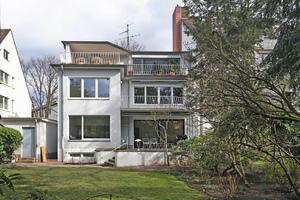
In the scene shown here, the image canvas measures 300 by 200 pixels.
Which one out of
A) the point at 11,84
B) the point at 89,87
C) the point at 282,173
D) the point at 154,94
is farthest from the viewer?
the point at 11,84

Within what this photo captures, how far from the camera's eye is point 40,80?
114 feet

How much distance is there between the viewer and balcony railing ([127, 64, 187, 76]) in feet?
71.1

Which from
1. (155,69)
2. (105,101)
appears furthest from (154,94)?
(105,101)

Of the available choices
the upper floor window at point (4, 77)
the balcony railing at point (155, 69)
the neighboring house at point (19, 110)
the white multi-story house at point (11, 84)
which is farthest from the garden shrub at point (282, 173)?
the upper floor window at point (4, 77)

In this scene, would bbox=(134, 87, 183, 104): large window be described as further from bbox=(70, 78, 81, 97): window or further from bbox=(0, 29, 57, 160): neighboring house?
bbox=(0, 29, 57, 160): neighboring house

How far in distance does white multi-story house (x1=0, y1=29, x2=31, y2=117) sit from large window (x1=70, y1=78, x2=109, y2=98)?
8.41m

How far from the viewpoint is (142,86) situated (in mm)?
21266

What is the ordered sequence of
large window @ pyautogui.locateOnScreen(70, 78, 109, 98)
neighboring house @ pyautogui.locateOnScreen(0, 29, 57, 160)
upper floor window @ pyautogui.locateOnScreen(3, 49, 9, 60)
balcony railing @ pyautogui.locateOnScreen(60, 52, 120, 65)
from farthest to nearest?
upper floor window @ pyautogui.locateOnScreen(3, 49, 9, 60)
balcony railing @ pyautogui.locateOnScreen(60, 52, 120, 65)
large window @ pyautogui.locateOnScreen(70, 78, 109, 98)
neighboring house @ pyautogui.locateOnScreen(0, 29, 57, 160)

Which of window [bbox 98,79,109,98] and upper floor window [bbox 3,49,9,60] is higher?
upper floor window [bbox 3,49,9,60]

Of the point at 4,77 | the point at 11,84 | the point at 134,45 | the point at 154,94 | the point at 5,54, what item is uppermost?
the point at 134,45

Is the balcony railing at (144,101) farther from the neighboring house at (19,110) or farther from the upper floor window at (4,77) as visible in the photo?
the upper floor window at (4,77)

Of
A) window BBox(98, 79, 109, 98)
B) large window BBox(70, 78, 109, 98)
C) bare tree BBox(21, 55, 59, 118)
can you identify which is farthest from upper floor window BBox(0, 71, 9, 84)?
window BBox(98, 79, 109, 98)

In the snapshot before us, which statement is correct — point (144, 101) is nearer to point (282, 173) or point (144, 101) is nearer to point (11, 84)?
point (282, 173)

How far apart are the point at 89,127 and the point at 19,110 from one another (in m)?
12.6
